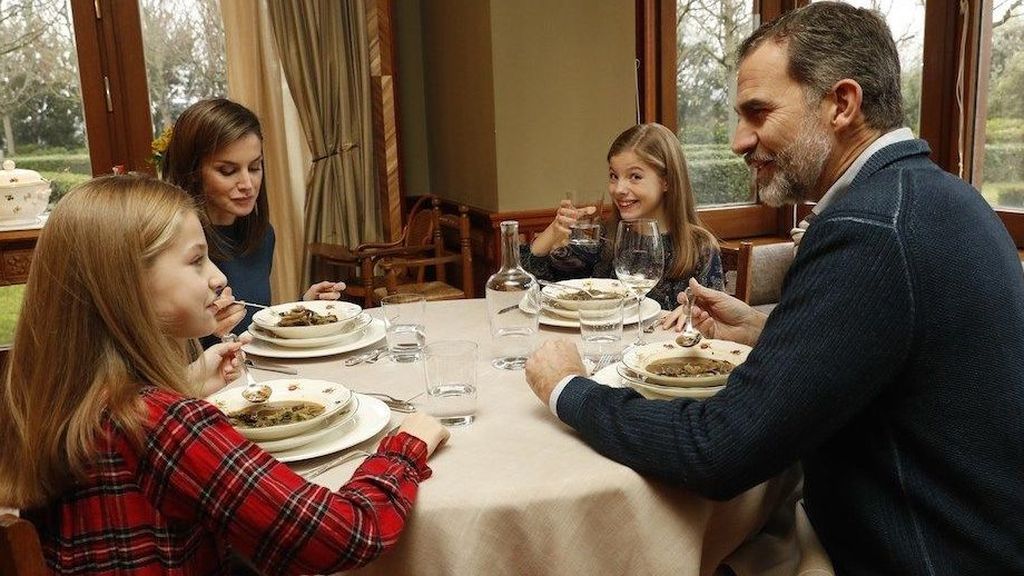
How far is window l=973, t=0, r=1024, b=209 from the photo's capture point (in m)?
3.18

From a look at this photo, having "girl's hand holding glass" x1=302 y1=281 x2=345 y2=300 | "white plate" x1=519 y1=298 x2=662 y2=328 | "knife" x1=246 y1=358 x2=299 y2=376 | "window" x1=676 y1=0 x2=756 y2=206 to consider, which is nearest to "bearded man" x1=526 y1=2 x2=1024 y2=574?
"white plate" x1=519 y1=298 x2=662 y2=328

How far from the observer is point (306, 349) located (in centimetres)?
185

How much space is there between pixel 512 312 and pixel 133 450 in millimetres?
842

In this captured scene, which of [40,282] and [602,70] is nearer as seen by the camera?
[40,282]

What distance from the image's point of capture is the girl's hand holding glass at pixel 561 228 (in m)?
2.61

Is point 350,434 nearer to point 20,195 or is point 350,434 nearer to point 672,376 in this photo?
point 672,376

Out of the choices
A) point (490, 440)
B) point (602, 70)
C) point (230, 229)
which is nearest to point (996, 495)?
point (490, 440)

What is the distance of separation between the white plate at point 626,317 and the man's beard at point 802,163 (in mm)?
519

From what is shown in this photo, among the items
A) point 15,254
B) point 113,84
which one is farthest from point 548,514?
point 113,84

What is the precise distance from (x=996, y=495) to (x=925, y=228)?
0.38 metres

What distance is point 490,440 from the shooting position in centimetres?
134

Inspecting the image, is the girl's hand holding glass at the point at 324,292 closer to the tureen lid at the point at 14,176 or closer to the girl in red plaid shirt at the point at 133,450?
the girl in red plaid shirt at the point at 133,450

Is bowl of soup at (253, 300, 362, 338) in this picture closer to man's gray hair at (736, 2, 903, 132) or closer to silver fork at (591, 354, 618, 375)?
silver fork at (591, 354, 618, 375)

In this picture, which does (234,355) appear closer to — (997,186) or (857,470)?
(857,470)
